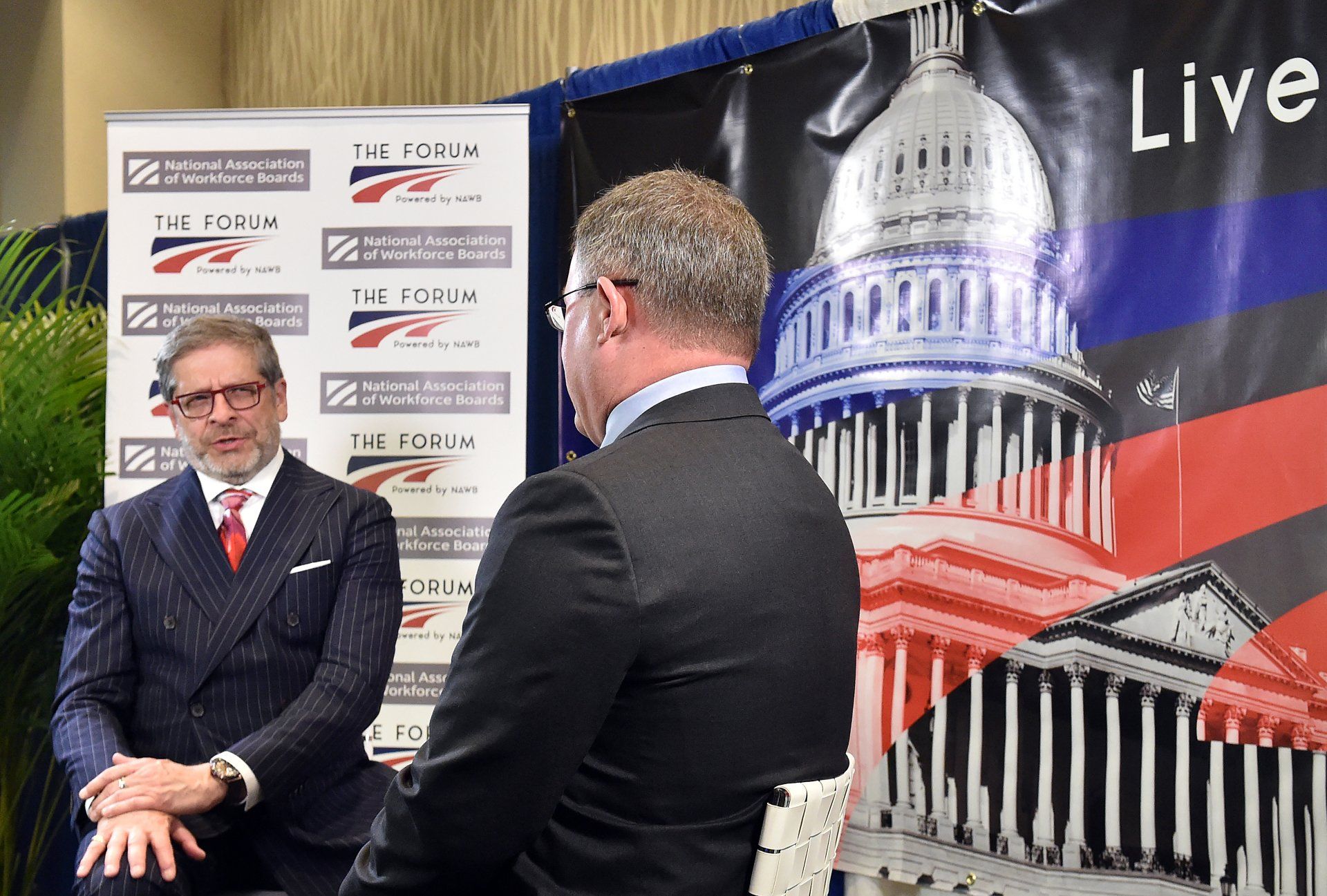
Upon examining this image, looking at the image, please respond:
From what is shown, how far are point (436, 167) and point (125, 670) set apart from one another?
1.66m

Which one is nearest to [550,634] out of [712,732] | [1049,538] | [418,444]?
[712,732]

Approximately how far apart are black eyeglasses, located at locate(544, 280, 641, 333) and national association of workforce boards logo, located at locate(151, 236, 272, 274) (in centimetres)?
204

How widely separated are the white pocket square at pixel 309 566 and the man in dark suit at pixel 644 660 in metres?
1.01

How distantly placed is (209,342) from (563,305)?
1164 millimetres

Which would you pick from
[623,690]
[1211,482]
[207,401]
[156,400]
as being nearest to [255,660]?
[207,401]

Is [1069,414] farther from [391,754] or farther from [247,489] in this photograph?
[391,754]

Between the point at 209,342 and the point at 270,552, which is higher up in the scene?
the point at 209,342

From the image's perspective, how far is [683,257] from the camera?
119 centimetres

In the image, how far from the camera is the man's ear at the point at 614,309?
3.93 ft

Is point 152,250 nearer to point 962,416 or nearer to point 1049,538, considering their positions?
point 962,416

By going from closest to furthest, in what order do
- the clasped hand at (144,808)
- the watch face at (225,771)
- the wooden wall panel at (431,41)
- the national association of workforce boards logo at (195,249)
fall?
1. the clasped hand at (144,808)
2. the watch face at (225,771)
3. the national association of workforce boards logo at (195,249)
4. the wooden wall panel at (431,41)

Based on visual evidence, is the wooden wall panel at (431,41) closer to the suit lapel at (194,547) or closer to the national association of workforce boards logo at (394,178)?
the national association of workforce boards logo at (394,178)

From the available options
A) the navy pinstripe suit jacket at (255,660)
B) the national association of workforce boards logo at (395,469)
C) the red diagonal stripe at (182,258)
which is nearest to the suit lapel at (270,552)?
the navy pinstripe suit jacket at (255,660)

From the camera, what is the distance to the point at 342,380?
122 inches
